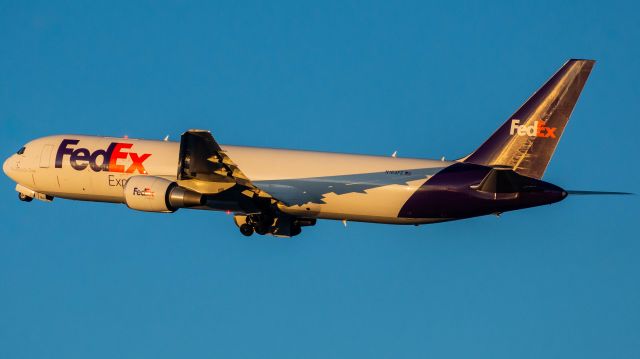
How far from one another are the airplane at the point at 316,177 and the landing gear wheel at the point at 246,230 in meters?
0.04

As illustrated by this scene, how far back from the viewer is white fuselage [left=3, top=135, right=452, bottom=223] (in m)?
43.9

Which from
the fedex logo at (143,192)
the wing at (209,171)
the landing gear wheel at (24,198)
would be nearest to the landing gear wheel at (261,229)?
the wing at (209,171)

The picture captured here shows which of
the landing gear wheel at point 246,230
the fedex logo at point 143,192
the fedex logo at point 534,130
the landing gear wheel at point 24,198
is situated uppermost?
the fedex logo at point 534,130

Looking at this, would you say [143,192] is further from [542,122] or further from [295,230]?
[542,122]

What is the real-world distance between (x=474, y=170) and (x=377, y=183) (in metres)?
4.15

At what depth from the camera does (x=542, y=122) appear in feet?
138

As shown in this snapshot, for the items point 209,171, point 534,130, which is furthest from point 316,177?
point 534,130

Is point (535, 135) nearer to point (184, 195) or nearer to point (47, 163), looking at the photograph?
point (184, 195)

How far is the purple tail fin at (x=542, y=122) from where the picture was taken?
41.7 metres

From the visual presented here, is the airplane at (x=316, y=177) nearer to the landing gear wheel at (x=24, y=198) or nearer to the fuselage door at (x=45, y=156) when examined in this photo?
the fuselage door at (x=45, y=156)

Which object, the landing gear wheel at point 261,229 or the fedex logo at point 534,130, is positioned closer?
the fedex logo at point 534,130

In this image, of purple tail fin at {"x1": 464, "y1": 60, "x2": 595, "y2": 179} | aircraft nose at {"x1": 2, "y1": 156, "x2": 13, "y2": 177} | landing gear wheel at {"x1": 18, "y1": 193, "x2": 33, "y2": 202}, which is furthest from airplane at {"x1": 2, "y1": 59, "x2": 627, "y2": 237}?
landing gear wheel at {"x1": 18, "y1": 193, "x2": 33, "y2": 202}

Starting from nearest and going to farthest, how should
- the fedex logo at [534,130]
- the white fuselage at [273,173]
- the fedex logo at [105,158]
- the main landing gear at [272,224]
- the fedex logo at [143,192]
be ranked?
the fedex logo at [534,130], the fedex logo at [143,192], the white fuselage at [273,173], the main landing gear at [272,224], the fedex logo at [105,158]

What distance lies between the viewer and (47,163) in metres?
49.0
